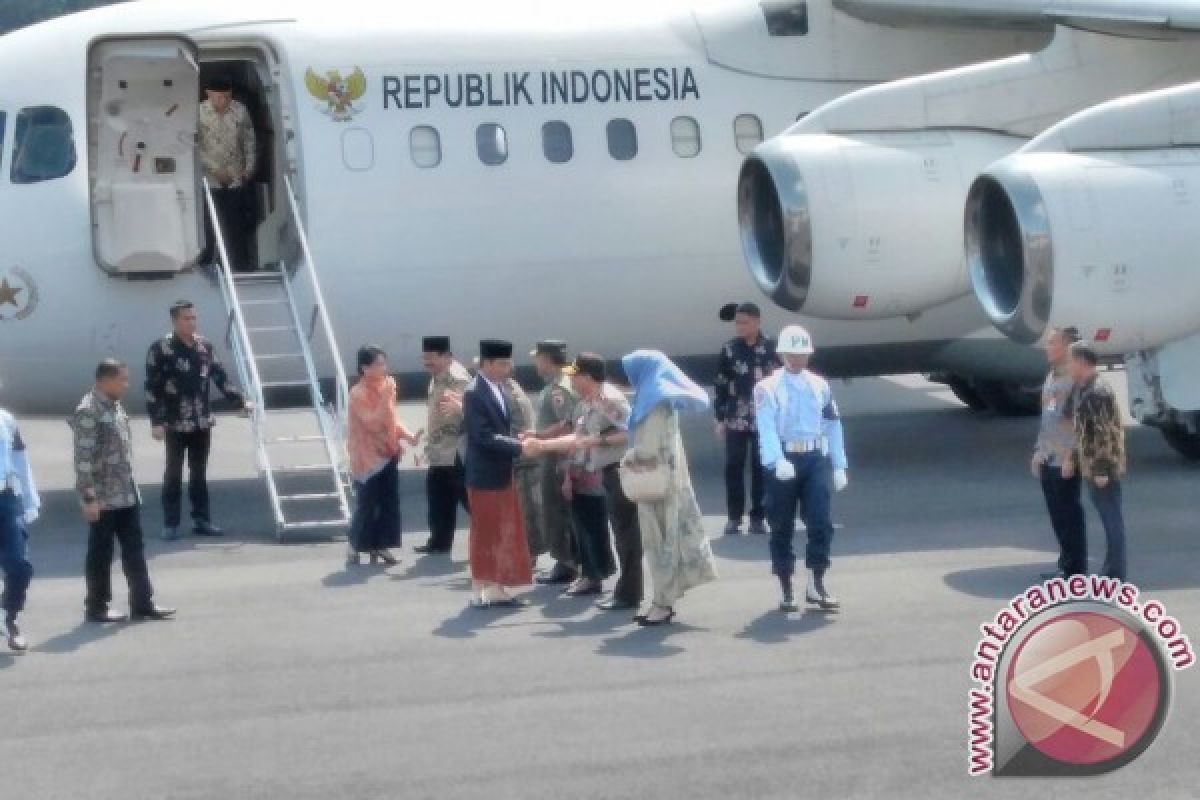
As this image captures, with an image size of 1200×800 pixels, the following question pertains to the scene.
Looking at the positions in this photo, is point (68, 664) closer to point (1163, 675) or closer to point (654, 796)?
point (654, 796)

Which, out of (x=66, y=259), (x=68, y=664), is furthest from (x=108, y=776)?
(x=66, y=259)

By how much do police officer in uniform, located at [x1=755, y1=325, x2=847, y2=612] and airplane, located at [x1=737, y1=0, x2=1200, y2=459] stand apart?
348cm

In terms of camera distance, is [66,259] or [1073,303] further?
[66,259]

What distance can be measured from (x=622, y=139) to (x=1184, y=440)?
521 cm

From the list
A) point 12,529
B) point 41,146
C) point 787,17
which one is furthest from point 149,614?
point 787,17

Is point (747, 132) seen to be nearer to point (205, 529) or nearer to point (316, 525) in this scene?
point (316, 525)

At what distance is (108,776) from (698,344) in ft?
31.3

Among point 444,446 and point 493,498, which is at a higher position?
point 444,446

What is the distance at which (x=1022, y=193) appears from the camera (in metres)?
16.3

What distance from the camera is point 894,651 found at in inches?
486

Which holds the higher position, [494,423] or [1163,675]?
[494,423]

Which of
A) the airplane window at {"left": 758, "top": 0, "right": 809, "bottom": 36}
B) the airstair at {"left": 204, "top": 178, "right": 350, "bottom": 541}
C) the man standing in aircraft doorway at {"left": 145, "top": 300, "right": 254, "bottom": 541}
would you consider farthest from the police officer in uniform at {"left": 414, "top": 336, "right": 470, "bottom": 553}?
the airplane window at {"left": 758, "top": 0, "right": 809, "bottom": 36}

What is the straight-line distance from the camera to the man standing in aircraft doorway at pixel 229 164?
1898 cm

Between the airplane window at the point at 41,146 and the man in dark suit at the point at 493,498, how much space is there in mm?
5250
